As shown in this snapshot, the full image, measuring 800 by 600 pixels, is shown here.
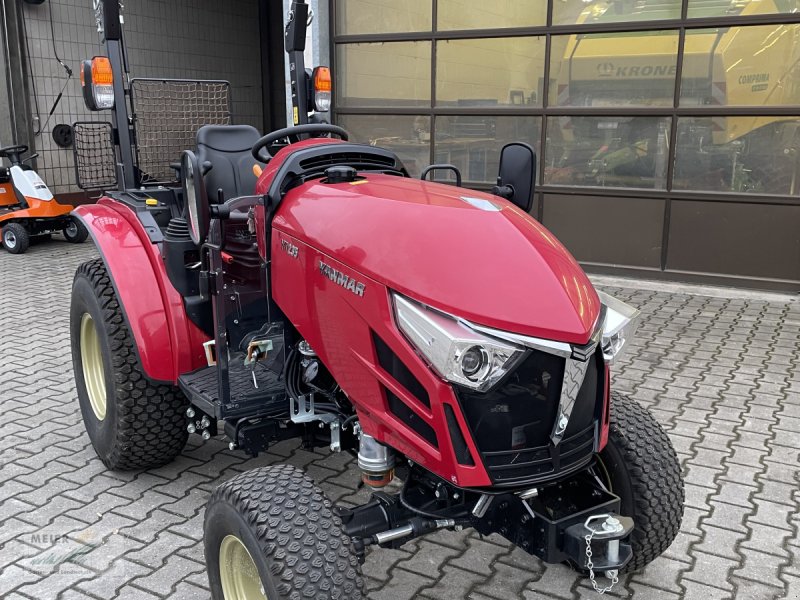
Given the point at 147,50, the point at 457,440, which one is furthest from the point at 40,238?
the point at 457,440

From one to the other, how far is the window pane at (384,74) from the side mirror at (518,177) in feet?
18.1

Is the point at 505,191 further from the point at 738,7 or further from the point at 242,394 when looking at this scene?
the point at 738,7

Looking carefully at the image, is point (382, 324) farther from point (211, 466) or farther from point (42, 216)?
point (42, 216)

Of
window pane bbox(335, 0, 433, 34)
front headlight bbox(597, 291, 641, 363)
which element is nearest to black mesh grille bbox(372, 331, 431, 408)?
front headlight bbox(597, 291, 641, 363)

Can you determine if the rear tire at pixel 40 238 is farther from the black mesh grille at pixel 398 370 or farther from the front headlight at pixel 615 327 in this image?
the front headlight at pixel 615 327

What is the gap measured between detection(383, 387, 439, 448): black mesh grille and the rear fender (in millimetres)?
1297

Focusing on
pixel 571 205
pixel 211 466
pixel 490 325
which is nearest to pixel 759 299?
pixel 571 205

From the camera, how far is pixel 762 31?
6.61 metres

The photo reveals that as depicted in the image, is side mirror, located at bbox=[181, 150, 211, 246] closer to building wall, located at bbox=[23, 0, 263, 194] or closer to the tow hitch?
the tow hitch

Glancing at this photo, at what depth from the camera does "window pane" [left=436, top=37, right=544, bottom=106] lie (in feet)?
24.6

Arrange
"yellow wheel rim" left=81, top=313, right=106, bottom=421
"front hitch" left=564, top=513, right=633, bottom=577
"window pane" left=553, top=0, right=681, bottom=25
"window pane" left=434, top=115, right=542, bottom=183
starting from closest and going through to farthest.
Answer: "front hitch" left=564, top=513, right=633, bottom=577 → "yellow wheel rim" left=81, top=313, right=106, bottom=421 → "window pane" left=553, top=0, right=681, bottom=25 → "window pane" left=434, top=115, right=542, bottom=183

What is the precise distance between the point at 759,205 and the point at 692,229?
588 mm

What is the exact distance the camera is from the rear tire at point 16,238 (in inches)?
319

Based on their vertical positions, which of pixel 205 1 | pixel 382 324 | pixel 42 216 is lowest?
pixel 42 216
